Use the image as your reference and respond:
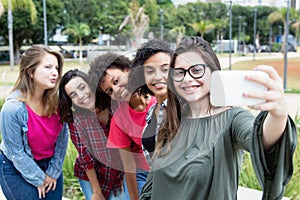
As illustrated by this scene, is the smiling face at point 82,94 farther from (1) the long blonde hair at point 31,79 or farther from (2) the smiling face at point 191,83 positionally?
(2) the smiling face at point 191,83

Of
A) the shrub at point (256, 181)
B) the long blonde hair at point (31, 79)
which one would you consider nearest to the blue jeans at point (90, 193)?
the long blonde hair at point (31, 79)

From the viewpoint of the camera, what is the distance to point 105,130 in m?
1.61

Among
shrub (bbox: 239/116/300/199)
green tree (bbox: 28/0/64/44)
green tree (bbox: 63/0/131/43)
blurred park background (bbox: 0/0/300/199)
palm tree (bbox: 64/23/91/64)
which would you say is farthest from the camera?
green tree (bbox: 63/0/131/43)

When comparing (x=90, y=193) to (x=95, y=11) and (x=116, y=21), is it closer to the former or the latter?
(x=116, y=21)

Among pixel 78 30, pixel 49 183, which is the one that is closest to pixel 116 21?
pixel 78 30

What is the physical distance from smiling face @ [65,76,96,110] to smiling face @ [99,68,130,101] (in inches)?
4.4

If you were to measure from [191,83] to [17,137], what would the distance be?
3.97 ft

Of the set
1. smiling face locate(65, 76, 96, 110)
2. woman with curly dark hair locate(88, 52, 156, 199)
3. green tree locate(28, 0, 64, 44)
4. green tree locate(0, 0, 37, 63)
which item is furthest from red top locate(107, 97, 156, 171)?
green tree locate(28, 0, 64, 44)

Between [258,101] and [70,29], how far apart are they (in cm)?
3252

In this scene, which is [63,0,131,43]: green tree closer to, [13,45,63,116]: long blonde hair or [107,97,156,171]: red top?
[13,45,63,116]: long blonde hair

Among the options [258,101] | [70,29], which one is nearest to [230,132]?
[258,101]

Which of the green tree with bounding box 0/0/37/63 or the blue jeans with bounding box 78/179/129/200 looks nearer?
the blue jeans with bounding box 78/179/129/200

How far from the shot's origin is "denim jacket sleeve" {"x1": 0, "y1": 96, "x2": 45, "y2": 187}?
6.32 feet

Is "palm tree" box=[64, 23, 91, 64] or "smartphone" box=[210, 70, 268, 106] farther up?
"palm tree" box=[64, 23, 91, 64]
